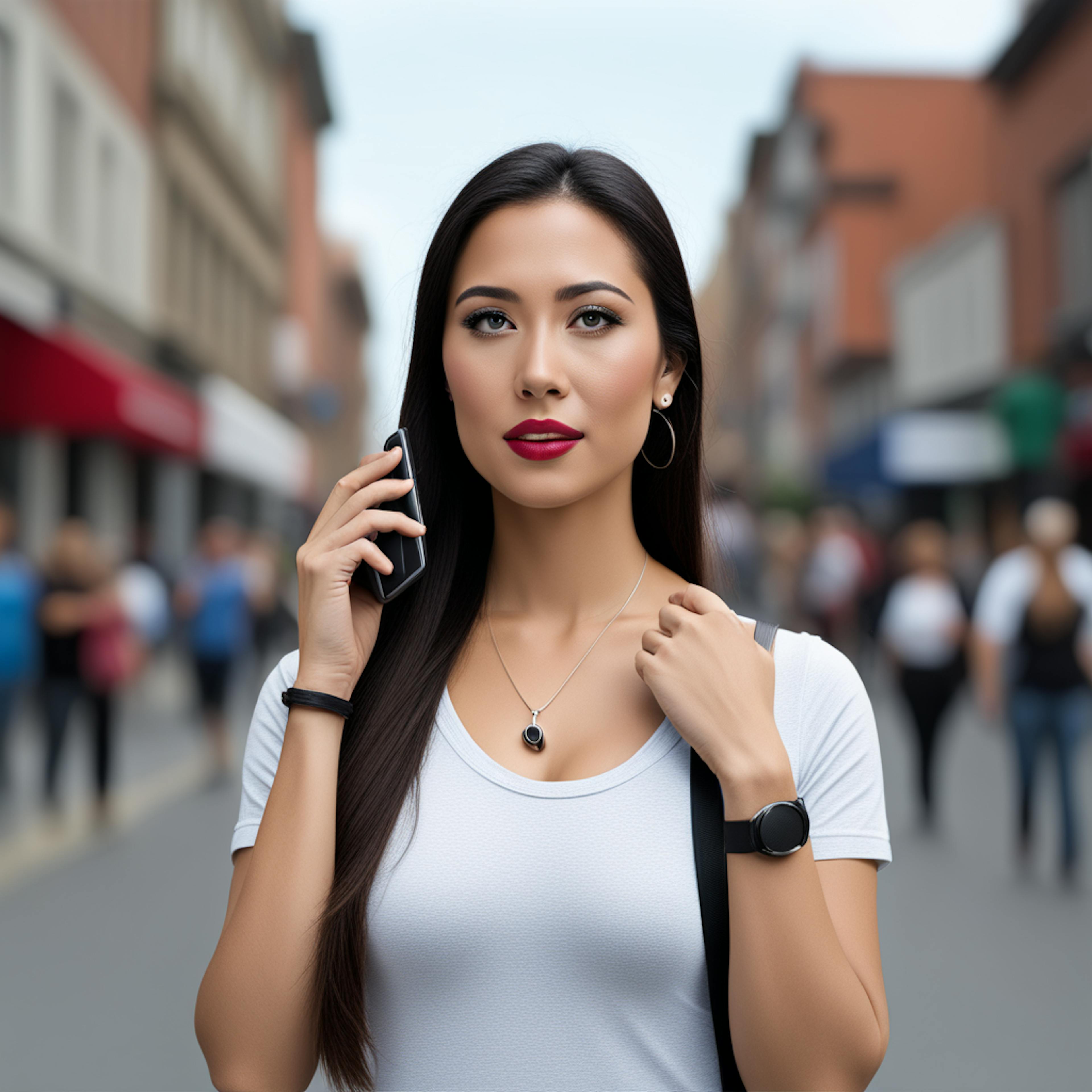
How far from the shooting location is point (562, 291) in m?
1.95

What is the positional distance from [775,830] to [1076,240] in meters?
21.4

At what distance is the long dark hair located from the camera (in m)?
1.81

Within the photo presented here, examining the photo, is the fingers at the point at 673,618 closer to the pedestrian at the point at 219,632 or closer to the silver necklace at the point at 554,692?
the silver necklace at the point at 554,692

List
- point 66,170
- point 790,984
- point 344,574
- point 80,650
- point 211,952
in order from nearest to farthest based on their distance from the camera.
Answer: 1. point 790,984
2. point 344,574
3. point 211,952
4. point 80,650
5. point 66,170

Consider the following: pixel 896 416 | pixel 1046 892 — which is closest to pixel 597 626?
pixel 1046 892

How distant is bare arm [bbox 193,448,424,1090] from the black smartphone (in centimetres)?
4

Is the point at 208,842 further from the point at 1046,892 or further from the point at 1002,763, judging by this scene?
the point at 1002,763

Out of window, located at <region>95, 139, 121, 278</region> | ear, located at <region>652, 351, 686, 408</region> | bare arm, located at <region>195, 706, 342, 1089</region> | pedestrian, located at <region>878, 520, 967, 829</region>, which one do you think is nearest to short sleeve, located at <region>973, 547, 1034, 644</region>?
pedestrian, located at <region>878, 520, 967, 829</region>

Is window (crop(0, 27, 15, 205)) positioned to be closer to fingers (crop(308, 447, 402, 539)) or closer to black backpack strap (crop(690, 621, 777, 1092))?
fingers (crop(308, 447, 402, 539))

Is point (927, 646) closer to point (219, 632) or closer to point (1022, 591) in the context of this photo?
point (1022, 591)

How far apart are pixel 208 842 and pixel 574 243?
21.8 feet

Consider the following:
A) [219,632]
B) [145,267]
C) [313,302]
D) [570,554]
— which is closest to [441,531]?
[570,554]

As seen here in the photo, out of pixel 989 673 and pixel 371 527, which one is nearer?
pixel 371 527

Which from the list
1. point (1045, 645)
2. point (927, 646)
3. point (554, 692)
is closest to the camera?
point (554, 692)
